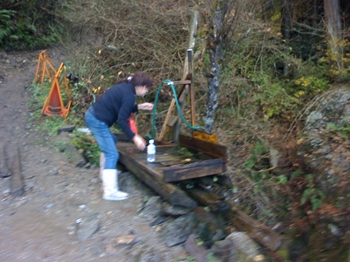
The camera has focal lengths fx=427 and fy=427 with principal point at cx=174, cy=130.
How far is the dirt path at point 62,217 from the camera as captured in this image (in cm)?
472

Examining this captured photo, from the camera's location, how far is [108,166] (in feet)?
19.0

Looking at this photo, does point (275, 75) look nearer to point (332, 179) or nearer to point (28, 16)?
point (332, 179)

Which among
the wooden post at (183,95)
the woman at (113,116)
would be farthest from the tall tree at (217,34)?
the woman at (113,116)

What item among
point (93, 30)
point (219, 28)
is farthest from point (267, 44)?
point (93, 30)

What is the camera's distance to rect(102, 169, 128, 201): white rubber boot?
5794mm

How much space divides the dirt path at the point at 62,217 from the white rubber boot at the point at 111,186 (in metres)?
0.10

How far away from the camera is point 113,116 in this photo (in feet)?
18.9

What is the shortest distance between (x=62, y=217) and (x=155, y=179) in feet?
4.38

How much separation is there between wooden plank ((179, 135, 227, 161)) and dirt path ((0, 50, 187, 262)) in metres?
1.02

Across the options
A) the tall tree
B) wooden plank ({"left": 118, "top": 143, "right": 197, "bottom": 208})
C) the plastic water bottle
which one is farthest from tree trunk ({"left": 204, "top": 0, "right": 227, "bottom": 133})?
the plastic water bottle

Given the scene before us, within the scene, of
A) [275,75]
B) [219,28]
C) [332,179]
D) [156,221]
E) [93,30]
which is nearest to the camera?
[156,221]

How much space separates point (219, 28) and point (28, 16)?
12.0 meters

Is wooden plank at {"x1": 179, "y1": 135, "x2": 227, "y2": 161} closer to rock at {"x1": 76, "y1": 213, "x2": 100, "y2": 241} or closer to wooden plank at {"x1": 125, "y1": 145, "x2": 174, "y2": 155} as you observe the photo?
wooden plank at {"x1": 125, "y1": 145, "x2": 174, "y2": 155}

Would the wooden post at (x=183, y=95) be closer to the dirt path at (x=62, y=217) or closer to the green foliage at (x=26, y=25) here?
the dirt path at (x=62, y=217)
